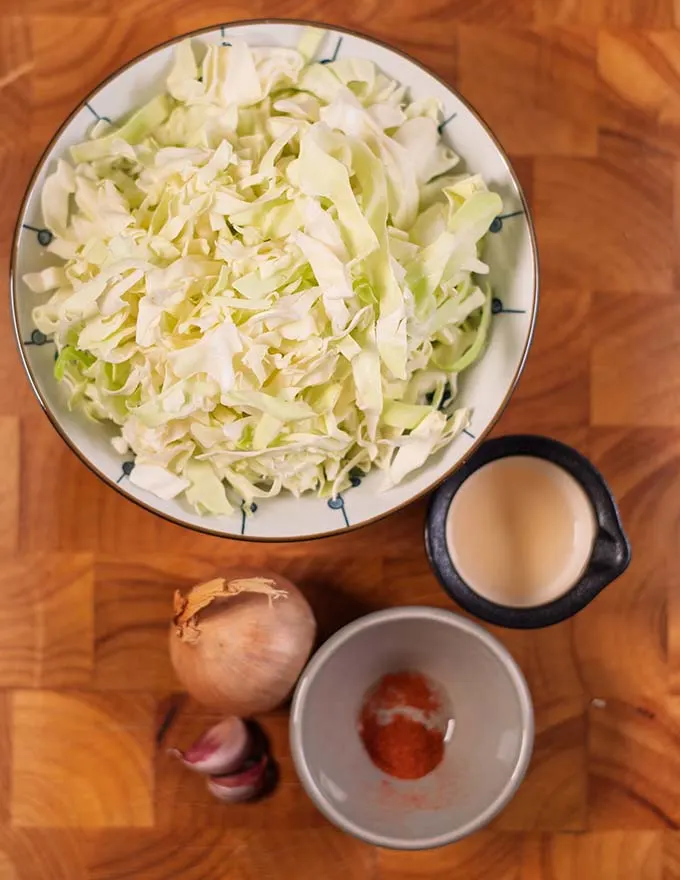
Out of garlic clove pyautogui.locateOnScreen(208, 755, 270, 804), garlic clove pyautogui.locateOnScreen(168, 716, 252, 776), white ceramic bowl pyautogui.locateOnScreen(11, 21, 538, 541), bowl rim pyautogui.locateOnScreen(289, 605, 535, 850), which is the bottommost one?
garlic clove pyautogui.locateOnScreen(208, 755, 270, 804)

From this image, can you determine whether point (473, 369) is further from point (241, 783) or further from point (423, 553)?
point (241, 783)

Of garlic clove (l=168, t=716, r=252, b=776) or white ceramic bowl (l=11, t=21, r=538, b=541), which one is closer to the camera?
white ceramic bowl (l=11, t=21, r=538, b=541)

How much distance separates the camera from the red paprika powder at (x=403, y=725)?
3.62 feet

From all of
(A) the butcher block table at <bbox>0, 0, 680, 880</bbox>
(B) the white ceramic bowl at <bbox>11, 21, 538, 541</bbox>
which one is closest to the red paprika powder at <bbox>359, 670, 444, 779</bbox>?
(A) the butcher block table at <bbox>0, 0, 680, 880</bbox>

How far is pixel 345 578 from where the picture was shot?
1.10 meters

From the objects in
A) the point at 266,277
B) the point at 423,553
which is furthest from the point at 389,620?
the point at 266,277

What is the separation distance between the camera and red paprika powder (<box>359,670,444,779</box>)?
1.10 meters

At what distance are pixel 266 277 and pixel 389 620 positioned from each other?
1.26ft

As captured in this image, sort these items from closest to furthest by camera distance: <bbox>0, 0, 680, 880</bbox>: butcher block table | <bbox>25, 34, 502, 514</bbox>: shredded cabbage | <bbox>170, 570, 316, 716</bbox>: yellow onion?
1. <bbox>25, 34, 502, 514</bbox>: shredded cabbage
2. <bbox>170, 570, 316, 716</bbox>: yellow onion
3. <bbox>0, 0, 680, 880</bbox>: butcher block table

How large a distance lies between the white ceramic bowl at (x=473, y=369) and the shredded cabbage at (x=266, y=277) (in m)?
0.01

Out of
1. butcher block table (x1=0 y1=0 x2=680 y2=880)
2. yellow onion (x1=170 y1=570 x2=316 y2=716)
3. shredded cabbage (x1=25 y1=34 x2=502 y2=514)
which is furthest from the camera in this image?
butcher block table (x1=0 y1=0 x2=680 y2=880)

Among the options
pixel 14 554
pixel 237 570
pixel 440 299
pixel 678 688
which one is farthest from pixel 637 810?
pixel 14 554

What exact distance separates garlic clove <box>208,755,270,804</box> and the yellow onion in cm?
8

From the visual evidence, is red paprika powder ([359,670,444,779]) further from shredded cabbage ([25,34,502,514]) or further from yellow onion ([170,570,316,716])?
shredded cabbage ([25,34,502,514])
